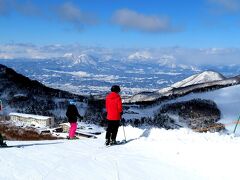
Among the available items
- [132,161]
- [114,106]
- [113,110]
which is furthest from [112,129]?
[132,161]

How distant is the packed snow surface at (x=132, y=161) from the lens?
14719 millimetres

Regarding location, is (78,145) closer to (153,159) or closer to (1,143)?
(1,143)

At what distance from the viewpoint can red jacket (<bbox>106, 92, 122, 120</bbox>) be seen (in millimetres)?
21312

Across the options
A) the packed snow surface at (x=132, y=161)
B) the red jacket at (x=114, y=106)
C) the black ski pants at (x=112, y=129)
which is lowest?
the packed snow surface at (x=132, y=161)

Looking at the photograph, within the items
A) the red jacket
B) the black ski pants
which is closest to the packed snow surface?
the black ski pants

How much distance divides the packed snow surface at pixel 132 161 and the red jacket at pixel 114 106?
1.62 m

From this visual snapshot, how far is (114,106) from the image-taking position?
21.4m

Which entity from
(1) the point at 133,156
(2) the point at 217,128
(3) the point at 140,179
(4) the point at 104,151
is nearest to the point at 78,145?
(4) the point at 104,151

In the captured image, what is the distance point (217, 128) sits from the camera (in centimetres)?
3194

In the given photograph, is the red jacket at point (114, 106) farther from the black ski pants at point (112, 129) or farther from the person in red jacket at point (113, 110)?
the black ski pants at point (112, 129)

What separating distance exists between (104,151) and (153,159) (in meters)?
2.85

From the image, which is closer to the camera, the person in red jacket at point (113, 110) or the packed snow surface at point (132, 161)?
the packed snow surface at point (132, 161)

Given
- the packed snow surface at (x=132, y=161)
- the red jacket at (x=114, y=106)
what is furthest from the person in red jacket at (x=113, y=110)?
the packed snow surface at (x=132, y=161)

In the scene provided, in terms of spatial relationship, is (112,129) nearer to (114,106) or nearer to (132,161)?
(114,106)
